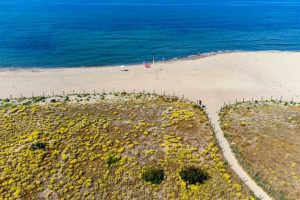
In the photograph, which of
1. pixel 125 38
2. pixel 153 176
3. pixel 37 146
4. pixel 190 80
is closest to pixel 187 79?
pixel 190 80

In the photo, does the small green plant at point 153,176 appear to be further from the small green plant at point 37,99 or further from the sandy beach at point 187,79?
the small green plant at point 37,99

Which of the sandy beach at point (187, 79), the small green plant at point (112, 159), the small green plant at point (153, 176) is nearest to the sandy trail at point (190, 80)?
the sandy beach at point (187, 79)

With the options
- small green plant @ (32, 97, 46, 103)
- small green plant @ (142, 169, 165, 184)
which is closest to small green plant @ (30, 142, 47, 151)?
small green plant @ (142, 169, 165, 184)

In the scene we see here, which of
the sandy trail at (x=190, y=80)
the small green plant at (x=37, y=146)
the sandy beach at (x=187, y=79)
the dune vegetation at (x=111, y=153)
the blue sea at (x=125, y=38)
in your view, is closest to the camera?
the dune vegetation at (x=111, y=153)

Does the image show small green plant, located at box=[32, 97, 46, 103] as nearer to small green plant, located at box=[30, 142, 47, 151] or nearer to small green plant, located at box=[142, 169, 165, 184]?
small green plant, located at box=[30, 142, 47, 151]

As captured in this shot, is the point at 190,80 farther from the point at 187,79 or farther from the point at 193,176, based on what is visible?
the point at 193,176

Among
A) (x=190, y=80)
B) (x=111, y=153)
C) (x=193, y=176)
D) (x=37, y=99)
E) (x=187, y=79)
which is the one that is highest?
(x=187, y=79)

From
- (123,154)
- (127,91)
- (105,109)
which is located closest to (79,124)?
(105,109)
